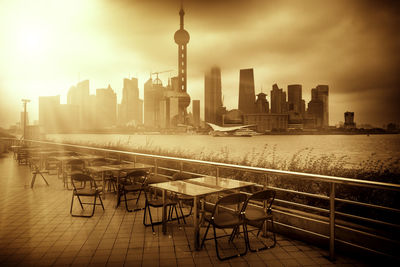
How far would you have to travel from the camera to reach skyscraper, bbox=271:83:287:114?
93.1ft

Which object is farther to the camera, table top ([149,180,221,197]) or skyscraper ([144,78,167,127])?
skyscraper ([144,78,167,127])

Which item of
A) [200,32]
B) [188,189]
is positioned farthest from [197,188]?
[200,32]

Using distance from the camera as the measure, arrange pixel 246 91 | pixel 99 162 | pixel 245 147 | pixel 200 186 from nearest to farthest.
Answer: pixel 200 186
pixel 99 162
pixel 245 147
pixel 246 91

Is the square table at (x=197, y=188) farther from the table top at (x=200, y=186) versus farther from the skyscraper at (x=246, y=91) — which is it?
the skyscraper at (x=246, y=91)

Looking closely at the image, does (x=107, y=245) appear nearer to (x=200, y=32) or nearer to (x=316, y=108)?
(x=200, y=32)

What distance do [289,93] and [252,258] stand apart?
29.0m

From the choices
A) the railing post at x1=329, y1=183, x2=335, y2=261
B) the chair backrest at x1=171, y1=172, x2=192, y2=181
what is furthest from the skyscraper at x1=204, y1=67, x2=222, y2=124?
the railing post at x1=329, y1=183, x2=335, y2=261

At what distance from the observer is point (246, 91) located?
37062 mm

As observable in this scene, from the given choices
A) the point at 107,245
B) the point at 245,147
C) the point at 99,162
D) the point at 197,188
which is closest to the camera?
the point at 107,245

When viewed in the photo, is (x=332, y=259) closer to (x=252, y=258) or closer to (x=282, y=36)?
(x=252, y=258)

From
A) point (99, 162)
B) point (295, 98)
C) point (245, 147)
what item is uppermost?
point (295, 98)

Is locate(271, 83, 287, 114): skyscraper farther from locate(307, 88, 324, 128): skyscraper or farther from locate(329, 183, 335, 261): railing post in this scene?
locate(329, 183, 335, 261): railing post

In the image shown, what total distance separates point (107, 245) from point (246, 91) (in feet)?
115

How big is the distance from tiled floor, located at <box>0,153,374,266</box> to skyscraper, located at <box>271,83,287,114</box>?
25349 millimetres
